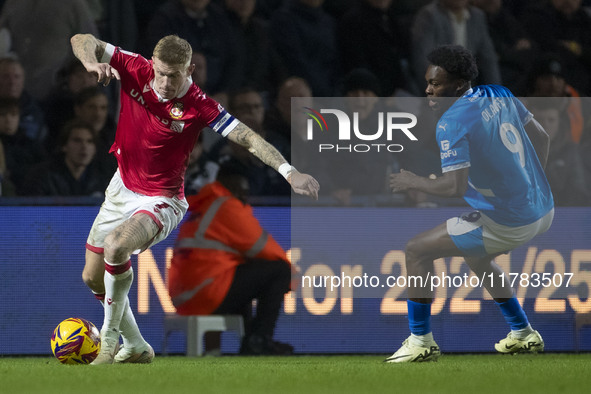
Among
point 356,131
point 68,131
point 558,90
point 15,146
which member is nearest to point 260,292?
point 356,131

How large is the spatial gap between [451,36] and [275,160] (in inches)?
134

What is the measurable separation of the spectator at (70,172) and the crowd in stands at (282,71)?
1 centimetres

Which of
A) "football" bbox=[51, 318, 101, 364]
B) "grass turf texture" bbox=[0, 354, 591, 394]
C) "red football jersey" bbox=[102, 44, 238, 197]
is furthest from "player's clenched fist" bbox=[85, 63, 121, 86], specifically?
"grass turf texture" bbox=[0, 354, 591, 394]

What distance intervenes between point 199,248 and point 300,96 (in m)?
1.57

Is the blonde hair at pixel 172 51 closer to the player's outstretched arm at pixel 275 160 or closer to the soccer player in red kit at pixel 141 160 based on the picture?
the soccer player in red kit at pixel 141 160

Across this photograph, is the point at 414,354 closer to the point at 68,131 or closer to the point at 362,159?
the point at 362,159

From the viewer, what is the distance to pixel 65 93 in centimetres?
905

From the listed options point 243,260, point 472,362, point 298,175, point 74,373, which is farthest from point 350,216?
point 74,373

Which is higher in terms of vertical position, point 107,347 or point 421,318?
point 421,318

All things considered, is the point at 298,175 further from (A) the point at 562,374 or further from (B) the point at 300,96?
(B) the point at 300,96

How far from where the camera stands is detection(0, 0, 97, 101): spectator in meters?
9.23

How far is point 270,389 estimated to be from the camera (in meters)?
5.42

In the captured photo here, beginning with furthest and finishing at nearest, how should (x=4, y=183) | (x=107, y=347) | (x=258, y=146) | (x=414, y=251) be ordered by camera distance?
1. (x=4, y=183)
2. (x=414, y=251)
3. (x=107, y=347)
4. (x=258, y=146)

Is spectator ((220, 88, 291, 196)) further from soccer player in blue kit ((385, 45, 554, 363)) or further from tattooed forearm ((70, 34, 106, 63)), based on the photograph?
tattooed forearm ((70, 34, 106, 63))
